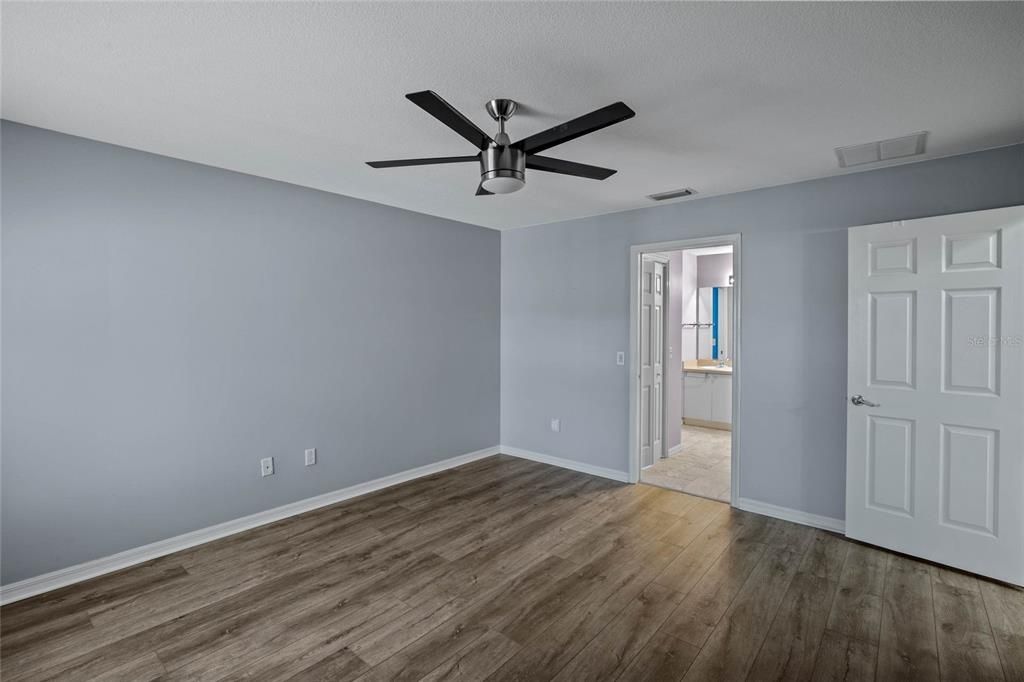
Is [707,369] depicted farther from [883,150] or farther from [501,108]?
[501,108]

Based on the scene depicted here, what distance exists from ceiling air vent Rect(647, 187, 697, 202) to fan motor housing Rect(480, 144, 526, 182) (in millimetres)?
1999

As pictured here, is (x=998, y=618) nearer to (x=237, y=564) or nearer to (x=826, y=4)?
(x=826, y=4)

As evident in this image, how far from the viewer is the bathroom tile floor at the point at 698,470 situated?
13.9 feet

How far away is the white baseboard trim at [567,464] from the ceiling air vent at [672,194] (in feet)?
8.03

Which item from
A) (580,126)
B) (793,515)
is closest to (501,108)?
(580,126)

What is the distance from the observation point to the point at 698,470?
15.7 feet

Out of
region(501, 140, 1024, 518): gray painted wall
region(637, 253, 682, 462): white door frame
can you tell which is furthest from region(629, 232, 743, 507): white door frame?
region(637, 253, 682, 462): white door frame

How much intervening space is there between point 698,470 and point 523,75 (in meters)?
4.10

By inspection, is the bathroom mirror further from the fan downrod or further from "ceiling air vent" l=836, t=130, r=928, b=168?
the fan downrod

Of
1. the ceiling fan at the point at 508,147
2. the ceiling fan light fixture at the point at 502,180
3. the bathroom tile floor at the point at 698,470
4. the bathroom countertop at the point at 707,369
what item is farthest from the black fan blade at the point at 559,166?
the bathroom countertop at the point at 707,369

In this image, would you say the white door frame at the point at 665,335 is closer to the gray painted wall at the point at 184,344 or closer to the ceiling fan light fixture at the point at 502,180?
the gray painted wall at the point at 184,344

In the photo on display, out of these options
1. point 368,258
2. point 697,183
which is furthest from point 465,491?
point 697,183

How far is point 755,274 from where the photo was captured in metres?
3.67

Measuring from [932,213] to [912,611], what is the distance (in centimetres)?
232
